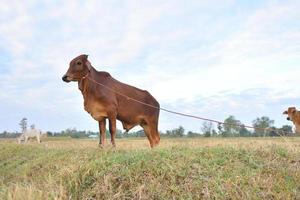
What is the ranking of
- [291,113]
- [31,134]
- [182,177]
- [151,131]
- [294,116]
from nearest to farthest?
[182,177] < [151,131] < [294,116] < [291,113] < [31,134]

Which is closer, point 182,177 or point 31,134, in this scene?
point 182,177

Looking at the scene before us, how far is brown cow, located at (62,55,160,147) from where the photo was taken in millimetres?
10953

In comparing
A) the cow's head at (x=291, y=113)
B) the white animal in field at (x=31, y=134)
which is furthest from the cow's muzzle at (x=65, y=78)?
the white animal in field at (x=31, y=134)

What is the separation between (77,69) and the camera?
11023 mm

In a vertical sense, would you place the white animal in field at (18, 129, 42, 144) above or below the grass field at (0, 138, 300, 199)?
above

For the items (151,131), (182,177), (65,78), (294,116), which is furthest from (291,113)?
(182,177)

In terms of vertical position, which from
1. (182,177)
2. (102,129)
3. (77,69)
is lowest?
(182,177)

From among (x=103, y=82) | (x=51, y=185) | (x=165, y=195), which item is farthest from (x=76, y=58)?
(x=165, y=195)

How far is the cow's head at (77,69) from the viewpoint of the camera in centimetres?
1099

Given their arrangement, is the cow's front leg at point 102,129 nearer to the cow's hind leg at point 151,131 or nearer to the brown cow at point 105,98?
the brown cow at point 105,98

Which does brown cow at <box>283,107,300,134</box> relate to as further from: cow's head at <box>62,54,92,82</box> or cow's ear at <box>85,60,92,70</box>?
cow's head at <box>62,54,92,82</box>

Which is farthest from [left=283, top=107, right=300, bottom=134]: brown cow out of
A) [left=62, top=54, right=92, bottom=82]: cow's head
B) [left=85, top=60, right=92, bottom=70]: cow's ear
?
[left=62, top=54, right=92, bottom=82]: cow's head

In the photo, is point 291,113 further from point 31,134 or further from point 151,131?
point 31,134

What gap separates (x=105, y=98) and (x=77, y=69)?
93 cm
